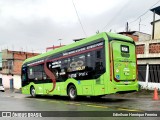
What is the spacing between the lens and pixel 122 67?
15.9m

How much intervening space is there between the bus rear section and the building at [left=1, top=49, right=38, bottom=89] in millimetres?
40739

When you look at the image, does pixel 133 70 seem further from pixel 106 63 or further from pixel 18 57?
pixel 18 57

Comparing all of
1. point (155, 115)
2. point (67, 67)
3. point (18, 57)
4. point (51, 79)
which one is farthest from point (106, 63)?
point (18, 57)

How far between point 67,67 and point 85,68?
214 centimetres

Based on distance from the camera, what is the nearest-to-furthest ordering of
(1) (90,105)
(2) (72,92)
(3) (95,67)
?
(1) (90,105), (3) (95,67), (2) (72,92)

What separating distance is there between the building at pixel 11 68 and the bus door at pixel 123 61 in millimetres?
40746

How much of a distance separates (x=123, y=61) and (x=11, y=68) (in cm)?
4627

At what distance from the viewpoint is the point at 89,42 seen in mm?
16688

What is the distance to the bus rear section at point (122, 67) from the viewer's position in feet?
50.4

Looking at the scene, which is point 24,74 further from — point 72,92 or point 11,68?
point 11,68

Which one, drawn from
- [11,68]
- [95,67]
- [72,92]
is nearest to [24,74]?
[72,92]

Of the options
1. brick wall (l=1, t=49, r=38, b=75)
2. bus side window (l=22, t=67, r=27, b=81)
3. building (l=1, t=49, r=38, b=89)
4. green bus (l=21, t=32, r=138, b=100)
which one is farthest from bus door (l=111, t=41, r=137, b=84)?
brick wall (l=1, t=49, r=38, b=75)

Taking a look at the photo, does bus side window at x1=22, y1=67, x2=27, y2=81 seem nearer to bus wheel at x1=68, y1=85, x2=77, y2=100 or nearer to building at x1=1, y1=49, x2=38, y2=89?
bus wheel at x1=68, y1=85, x2=77, y2=100

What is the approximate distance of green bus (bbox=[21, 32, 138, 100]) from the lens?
15336 mm
